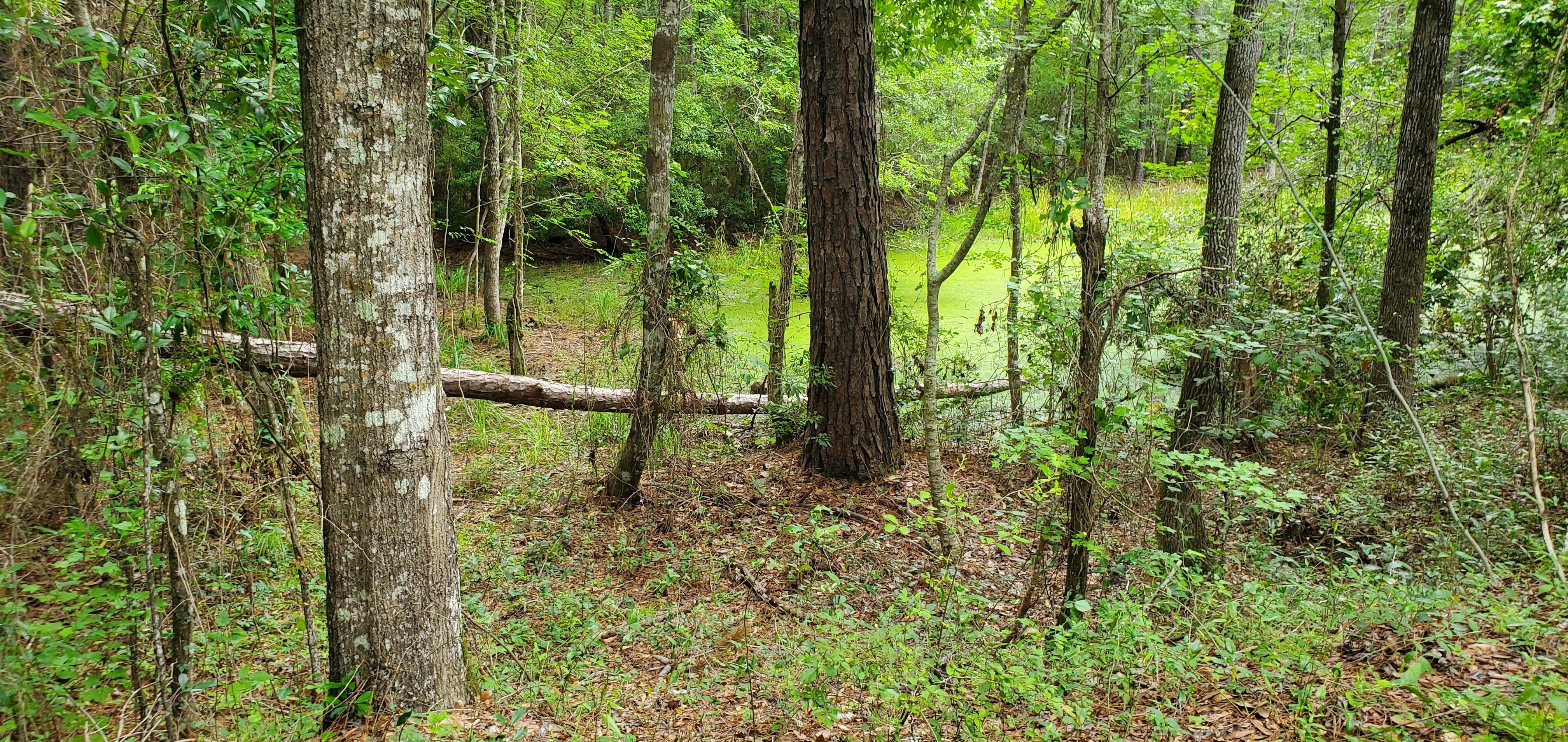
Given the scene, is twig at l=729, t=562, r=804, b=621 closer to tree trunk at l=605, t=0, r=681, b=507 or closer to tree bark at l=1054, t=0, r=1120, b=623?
tree trunk at l=605, t=0, r=681, b=507

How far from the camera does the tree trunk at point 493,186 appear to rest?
7301mm

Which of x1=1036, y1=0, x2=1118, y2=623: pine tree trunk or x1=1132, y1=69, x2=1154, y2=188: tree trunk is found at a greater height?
x1=1132, y1=69, x2=1154, y2=188: tree trunk

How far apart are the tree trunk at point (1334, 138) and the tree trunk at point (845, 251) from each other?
3973 mm

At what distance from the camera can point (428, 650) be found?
2498 mm

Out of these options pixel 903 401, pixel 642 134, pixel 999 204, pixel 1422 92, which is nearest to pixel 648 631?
pixel 903 401

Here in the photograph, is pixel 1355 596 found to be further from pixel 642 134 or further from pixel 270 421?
pixel 642 134

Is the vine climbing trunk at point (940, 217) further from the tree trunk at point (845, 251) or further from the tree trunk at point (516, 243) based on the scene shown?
the tree trunk at point (516, 243)

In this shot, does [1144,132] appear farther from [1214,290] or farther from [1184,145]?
[1214,290]

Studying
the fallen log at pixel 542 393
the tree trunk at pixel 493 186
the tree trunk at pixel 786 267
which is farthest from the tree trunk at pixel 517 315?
the tree trunk at pixel 786 267

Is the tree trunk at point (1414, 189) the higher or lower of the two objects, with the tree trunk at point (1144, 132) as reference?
lower

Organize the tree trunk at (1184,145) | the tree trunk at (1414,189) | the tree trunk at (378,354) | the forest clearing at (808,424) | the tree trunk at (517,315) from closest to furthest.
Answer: the tree trunk at (378,354) → the forest clearing at (808,424) → the tree trunk at (1414,189) → the tree trunk at (1184,145) → the tree trunk at (517,315)

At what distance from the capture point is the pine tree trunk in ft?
10.2

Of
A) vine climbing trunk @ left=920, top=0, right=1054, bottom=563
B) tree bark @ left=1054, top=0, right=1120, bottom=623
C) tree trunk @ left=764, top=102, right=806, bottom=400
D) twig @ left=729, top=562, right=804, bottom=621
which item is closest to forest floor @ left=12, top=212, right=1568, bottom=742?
twig @ left=729, top=562, right=804, bottom=621

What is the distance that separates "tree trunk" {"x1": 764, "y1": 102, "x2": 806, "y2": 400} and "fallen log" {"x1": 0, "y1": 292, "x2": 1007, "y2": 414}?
0.29m
